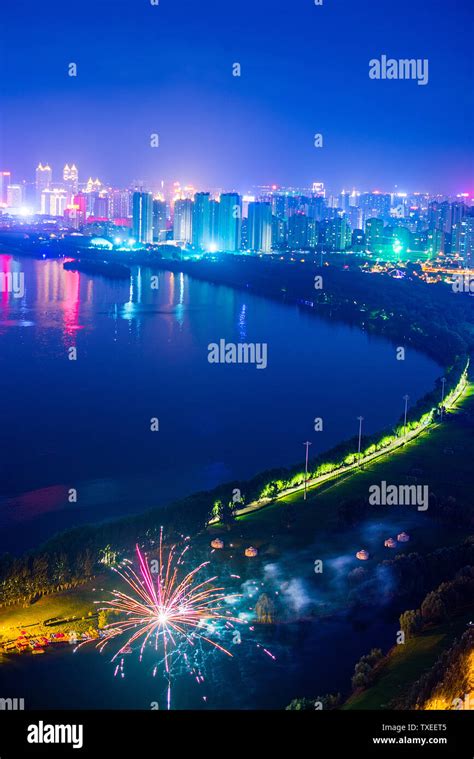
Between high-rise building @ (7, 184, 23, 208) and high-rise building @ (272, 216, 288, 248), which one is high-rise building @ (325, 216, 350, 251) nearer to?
high-rise building @ (272, 216, 288, 248)

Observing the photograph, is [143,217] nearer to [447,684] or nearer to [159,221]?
[159,221]

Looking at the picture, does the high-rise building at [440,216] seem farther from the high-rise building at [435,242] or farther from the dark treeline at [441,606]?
the dark treeline at [441,606]

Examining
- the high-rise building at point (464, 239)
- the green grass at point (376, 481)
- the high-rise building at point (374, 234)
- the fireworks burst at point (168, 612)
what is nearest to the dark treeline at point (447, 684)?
the fireworks burst at point (168, 612)

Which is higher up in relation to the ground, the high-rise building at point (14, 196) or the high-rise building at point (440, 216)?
the high-rise building at point (14, 196)

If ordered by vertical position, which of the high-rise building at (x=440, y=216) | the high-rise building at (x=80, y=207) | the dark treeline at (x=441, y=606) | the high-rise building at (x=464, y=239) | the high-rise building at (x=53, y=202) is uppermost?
the high-rise building at (x=53, y=202)

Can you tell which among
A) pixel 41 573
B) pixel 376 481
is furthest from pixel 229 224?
pixel 41 573

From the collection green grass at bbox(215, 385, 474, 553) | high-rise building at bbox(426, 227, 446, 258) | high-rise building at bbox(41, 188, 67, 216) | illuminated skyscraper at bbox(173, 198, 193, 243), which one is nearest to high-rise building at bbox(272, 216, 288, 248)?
illuminated skyscraper at bbox(173, 198, 193, 243)
